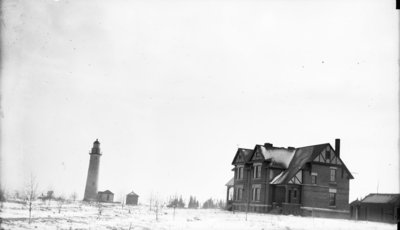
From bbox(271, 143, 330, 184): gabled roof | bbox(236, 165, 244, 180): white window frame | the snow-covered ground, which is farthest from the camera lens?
Answer: bbox(236, 165, 244, 180): white window frame

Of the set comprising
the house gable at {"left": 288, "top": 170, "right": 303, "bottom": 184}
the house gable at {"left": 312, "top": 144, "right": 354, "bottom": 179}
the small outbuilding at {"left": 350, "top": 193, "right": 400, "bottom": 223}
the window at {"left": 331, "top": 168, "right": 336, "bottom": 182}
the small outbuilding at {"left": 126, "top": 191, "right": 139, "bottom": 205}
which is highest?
the house gable at {"left": 312, "top": 144, "right": 354, "bottom": 179}

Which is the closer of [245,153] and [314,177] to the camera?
[314,177]

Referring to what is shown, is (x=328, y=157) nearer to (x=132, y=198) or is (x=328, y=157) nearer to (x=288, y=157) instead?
(x=288, y=157)

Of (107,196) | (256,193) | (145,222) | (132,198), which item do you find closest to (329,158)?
(256,193)

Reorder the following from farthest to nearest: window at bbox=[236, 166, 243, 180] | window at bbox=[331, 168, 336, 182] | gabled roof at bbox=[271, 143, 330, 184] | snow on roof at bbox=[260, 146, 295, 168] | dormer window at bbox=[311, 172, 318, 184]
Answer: window at bbox=[236, 166, 243, 180], snow on roof at bbox=[260, 146, 295, 168], window at bbox=[331, 168, 336, 182], gabled roof at bbox=[271, 143, 330, 184], dormer window at bbox=[311, 172, 318, 184]

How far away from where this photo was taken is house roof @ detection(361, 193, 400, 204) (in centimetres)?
4551

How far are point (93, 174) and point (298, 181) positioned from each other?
4758 cm

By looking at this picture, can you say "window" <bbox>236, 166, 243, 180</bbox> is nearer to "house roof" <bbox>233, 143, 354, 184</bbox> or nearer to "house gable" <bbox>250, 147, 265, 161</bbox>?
"house roof" <bbox>233, 143, 354, 184</bbox>

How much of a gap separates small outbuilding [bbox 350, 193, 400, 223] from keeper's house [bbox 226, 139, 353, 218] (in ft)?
8.99

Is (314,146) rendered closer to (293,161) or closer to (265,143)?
(293,161)

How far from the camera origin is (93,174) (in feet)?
268

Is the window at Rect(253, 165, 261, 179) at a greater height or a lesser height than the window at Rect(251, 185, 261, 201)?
greater

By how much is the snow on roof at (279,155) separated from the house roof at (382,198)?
10193mm

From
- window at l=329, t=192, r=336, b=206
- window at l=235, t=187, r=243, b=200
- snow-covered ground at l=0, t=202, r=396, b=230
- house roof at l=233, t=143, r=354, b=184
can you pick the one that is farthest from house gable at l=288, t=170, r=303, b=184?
snow-covered ground at l=0, t=202, r=396, b=230
